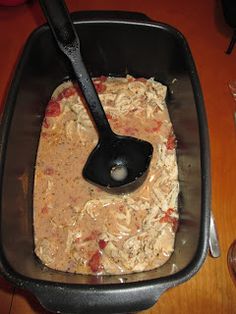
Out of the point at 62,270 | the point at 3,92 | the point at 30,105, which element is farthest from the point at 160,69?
the point at 62,270

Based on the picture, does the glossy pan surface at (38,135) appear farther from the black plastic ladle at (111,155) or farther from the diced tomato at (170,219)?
the black plastic ladle at (111,155)

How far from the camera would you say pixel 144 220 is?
3.38ft

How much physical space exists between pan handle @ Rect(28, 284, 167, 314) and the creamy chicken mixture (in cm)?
21

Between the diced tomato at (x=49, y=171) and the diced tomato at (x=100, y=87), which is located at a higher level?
the diced tomato at (x=100, y=87)

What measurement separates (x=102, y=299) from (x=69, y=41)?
610 millimetres

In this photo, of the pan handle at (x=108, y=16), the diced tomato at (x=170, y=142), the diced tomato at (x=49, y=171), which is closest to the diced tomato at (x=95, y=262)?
the diced tomato at (x=49, y=171)

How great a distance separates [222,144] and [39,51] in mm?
617

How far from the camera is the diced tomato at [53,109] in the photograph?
1.19 meters

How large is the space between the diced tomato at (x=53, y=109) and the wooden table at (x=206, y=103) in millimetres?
175

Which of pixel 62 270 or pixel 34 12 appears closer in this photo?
pixel 62 270

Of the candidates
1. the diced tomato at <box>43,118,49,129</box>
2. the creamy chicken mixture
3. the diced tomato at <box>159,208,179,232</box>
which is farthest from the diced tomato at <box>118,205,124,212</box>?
the diced tomato at <box>43,118,49,129</box>

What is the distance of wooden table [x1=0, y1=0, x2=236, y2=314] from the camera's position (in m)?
0.99

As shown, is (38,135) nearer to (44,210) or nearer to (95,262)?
(44,210)

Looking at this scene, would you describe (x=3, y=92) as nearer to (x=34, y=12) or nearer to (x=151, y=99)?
(x=34, y=12)
